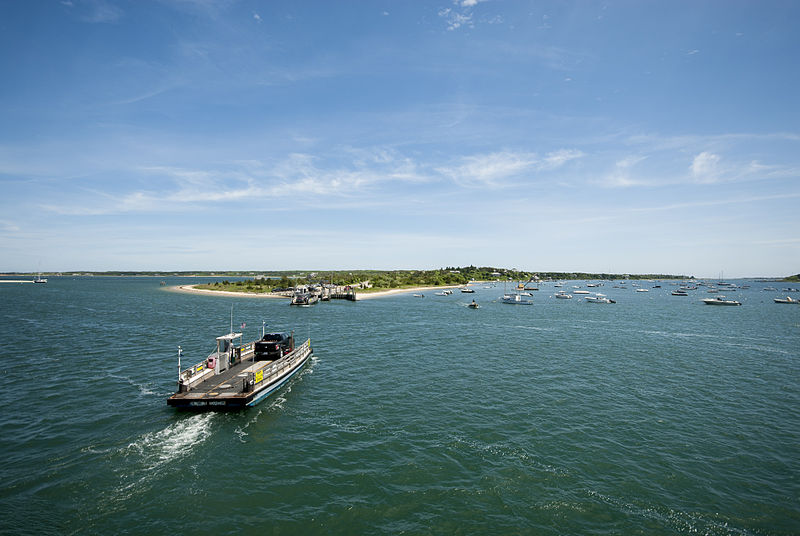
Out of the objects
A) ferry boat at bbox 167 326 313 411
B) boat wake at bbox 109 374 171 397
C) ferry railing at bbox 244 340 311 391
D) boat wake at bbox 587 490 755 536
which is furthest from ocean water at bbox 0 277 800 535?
ferry railing at bbox 244 340 311 391

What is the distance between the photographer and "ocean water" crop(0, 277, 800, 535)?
16.4 meters

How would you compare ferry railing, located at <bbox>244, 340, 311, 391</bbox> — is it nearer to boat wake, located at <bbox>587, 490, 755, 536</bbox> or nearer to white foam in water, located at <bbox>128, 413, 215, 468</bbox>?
white foam in water, located at <bbox>128, 413, 215, 468</bbox>

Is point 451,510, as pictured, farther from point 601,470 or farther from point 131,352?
point 131,352

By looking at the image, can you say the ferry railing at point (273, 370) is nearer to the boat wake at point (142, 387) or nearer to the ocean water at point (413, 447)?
the ocean water at point (413, 447)

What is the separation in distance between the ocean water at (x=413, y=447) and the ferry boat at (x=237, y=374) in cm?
114

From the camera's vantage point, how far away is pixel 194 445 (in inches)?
896

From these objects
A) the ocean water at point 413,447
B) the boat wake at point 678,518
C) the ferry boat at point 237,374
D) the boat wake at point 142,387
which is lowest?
the boat wake at point 678,518

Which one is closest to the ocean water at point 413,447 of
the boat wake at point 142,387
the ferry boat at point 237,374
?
the boat wake at point 142,387

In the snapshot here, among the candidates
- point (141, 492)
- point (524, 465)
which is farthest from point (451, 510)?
point (141, 492)

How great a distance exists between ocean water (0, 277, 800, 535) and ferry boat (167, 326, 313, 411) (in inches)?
45.0

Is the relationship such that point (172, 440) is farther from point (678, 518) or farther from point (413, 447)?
point (678, 518)

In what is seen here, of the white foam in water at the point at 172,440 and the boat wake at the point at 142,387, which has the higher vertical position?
the boat wake at the point at 142,387

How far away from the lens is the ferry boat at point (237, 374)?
2741 centimetres

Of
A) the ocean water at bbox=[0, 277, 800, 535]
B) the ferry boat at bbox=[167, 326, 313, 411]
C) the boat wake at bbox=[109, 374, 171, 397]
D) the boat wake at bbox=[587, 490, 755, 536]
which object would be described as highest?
the ferry boat at bbox=[167, 326, 313, 411]
